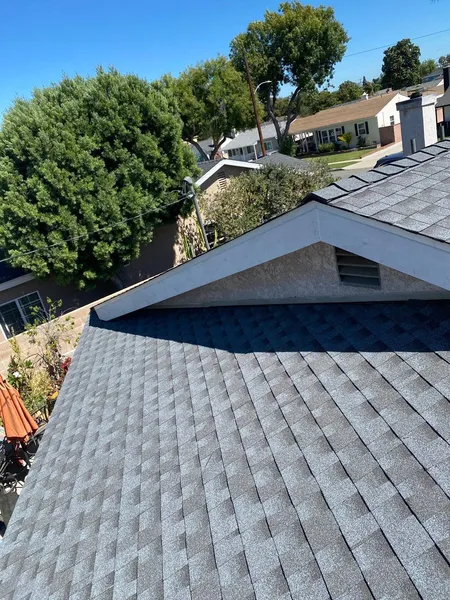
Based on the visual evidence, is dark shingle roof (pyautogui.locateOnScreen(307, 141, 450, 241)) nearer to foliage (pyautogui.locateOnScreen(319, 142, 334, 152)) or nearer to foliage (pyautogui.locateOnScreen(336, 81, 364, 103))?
foliage (pyautogui.locateOnScreen(319, 142, 334, 152))

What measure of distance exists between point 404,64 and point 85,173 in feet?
301

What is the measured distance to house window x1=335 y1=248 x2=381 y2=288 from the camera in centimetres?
541

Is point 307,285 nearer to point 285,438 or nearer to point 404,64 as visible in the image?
point 285,438

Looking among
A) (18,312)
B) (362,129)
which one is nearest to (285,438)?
(18,312)

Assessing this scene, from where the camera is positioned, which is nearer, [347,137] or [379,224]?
[379,224]

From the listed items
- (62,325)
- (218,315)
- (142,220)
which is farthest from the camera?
(142,220)

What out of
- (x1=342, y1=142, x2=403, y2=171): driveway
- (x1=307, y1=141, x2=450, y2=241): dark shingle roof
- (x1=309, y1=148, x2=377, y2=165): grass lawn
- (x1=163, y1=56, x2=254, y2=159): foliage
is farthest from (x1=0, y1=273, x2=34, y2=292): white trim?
(x1=309, y1=148, x2=377, y2=165): grass lawn

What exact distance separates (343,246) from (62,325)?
45.1ft

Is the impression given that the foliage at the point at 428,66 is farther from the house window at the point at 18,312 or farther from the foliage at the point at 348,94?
the house window at the point at 18,312

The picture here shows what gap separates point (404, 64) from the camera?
86.0 metres

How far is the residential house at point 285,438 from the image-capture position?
9.81ft

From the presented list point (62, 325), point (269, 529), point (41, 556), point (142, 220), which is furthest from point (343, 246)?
point (142, 220)

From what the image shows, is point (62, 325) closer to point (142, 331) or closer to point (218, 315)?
point (142, 331)

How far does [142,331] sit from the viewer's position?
28.7ft
